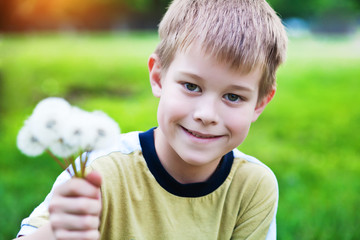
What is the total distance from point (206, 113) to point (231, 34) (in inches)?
12.5

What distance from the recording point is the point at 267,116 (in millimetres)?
6523

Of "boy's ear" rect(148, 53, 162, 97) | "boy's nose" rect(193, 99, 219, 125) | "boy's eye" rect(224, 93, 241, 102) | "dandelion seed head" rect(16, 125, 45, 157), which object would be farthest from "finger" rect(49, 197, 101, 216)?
"boy's ear" rect(148, 53, 162, 97)

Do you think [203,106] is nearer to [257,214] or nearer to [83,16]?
[257,214]

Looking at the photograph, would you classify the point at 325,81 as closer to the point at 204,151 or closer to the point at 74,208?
the point at 204,151

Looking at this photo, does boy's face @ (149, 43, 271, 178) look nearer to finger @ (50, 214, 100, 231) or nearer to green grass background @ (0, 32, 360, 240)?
finger @ (50, 214, 100, 231)

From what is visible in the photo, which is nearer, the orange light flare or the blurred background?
the blurred background

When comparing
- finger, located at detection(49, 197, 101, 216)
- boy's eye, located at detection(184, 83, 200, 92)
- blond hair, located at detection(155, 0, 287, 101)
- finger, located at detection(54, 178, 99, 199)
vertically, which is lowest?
finger, located at detection(49, 197, 101, 216)

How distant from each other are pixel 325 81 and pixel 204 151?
25.6 ft

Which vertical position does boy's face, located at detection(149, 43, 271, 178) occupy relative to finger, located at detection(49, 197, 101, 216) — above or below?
above

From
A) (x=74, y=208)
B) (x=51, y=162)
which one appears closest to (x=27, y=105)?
(x=51, y=162)

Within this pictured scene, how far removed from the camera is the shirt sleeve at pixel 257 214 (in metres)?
1.97

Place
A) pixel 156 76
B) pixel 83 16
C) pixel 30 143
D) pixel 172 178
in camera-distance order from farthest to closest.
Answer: pixel 83 16
pixel 156 76
pixel 172 178
pixel 30 143

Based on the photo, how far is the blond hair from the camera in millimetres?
1673

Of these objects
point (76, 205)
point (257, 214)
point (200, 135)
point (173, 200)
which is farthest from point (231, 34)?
point (76, 205)
